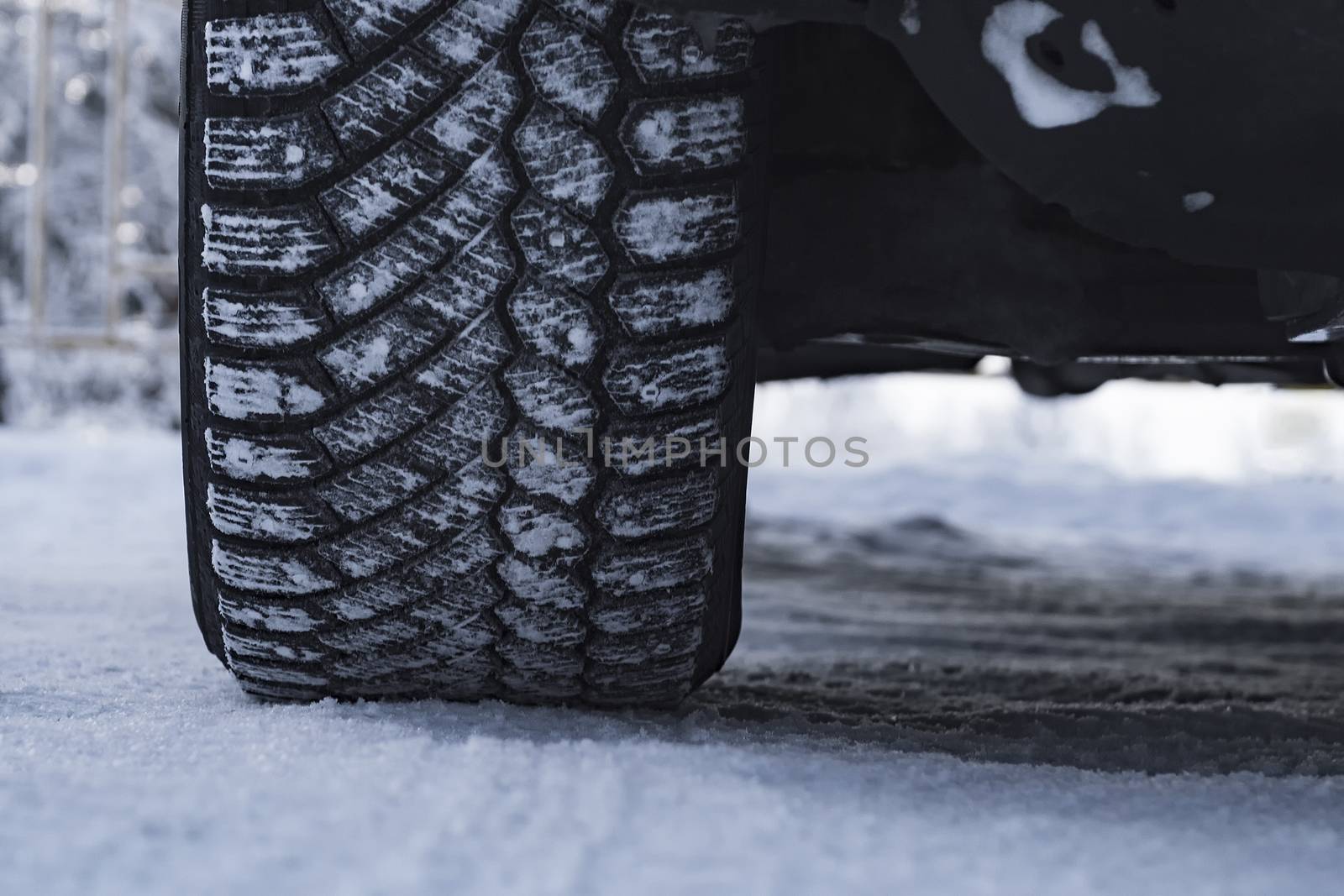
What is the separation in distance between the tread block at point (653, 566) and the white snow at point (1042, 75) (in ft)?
1.30

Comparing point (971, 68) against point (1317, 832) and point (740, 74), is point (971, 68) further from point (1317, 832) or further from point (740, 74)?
point (1317, 832)

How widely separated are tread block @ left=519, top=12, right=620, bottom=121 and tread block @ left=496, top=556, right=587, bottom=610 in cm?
32

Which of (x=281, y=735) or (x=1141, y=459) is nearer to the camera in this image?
(x=281, y=735)

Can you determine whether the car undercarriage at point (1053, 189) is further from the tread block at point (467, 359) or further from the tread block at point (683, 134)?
the tread block at point (467, 359)

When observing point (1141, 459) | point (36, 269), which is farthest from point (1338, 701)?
point (36, 269)

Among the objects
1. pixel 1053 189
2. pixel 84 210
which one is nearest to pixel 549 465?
pixel 1053 189

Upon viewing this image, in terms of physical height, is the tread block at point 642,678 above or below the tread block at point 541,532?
below

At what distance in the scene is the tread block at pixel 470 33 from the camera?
Answer: 808mm

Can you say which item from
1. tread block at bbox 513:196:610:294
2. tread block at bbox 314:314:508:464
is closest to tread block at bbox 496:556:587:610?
tread block at bbox 314:314:508:464

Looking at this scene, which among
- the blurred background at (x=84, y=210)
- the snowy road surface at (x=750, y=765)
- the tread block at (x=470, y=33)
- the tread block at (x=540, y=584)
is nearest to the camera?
the snowy road surface at (x=750, y=765)

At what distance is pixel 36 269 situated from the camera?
6.49m

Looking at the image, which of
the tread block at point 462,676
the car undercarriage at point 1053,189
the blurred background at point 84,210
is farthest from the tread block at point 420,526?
the blurred background at point 84,210

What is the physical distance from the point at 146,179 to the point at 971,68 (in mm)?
11001

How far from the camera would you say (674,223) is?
844mm
